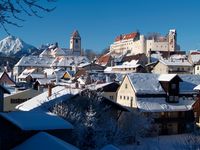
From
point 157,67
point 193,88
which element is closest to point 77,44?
point 157,67

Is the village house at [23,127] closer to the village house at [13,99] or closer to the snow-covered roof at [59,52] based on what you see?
the village house at [13,99]

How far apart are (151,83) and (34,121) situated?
91.6 feet

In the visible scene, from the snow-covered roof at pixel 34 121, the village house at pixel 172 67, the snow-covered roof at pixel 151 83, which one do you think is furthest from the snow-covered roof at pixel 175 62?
the snow-covered roof at pixel 34 121

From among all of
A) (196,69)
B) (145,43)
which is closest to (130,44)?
(145,43)

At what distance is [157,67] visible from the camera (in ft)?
284

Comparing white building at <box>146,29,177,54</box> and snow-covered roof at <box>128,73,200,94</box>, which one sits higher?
white building at <box>146,29,177,54</box>

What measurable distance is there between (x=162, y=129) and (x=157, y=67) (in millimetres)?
43977

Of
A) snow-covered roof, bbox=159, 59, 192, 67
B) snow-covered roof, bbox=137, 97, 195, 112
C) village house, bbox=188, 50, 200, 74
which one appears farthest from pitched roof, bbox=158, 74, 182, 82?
snow-covered roof, bbox=159, 59, 192, 67

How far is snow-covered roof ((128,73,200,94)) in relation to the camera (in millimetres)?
45281

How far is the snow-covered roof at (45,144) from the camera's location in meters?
15.7

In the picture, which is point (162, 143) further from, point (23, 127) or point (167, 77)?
point (23, 127)

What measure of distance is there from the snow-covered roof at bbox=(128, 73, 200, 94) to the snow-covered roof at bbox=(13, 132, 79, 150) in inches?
1098

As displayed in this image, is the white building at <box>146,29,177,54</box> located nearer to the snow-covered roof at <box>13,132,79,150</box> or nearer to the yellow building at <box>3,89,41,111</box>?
the yellow building at <box>3,89,41,111</box>

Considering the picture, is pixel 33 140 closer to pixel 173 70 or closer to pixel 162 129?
pixel 162 129
